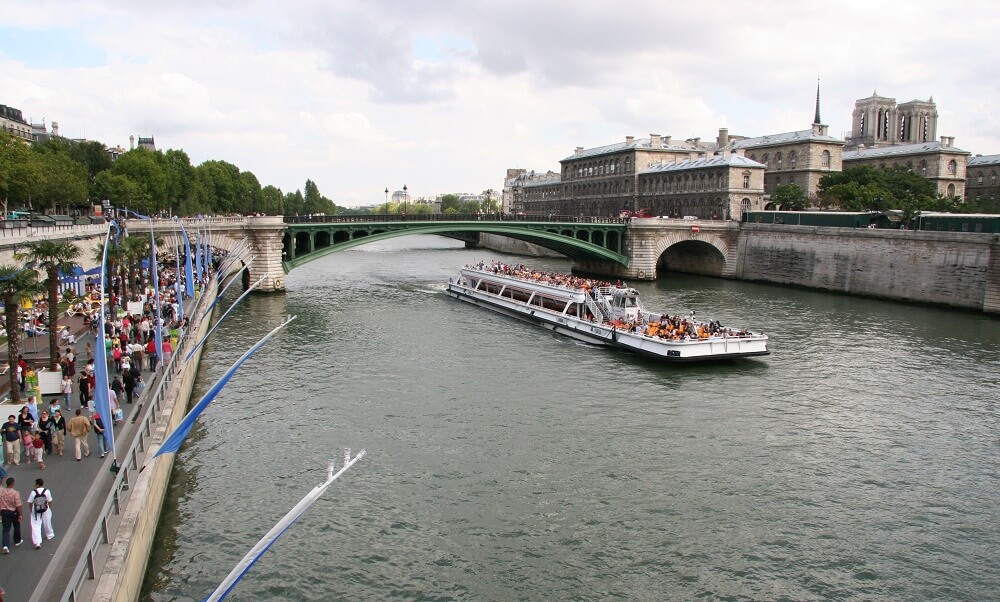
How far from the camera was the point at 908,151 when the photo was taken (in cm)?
9831

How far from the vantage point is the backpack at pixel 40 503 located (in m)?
11.5

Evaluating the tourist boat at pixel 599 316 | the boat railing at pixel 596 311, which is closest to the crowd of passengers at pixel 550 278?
the tourist boat at pixel 599 316

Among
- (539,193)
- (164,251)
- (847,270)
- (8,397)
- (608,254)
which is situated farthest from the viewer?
(539,193)

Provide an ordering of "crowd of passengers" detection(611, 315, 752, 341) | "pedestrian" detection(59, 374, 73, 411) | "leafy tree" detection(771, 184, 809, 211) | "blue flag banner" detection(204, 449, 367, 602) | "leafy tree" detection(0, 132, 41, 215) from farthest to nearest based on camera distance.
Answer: "leafy tree" detection(771, 184, 809, 211)
"leafy tree" detection(0, 132, 41, 215)
"crowd of passengers" detection(611, 315, 752, 341)
"pedestrian" detection(59, 374, 73, 411)
"blue flag banner" detection(204, 449, 367, 602)

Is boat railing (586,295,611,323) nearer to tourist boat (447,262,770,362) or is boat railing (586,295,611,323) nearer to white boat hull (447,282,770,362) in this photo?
tourist boat (447,262,770,362)

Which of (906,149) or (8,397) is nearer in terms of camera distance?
(8,397)

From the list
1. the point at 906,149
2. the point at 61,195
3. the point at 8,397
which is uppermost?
the point at 906,149

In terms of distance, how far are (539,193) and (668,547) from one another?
407ft

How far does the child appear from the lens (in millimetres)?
14421

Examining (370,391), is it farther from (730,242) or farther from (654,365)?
(730,242)

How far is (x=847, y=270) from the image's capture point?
57.2 meters

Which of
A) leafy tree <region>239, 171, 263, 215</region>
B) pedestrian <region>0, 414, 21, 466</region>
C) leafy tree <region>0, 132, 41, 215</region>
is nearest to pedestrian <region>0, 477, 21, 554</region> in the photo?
pedestrian <region>0, 414, 21, 466</region>

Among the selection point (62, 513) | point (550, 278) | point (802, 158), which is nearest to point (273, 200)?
point (802, 158)

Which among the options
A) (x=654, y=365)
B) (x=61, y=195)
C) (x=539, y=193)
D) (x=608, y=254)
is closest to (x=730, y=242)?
(x=608, y=254)
